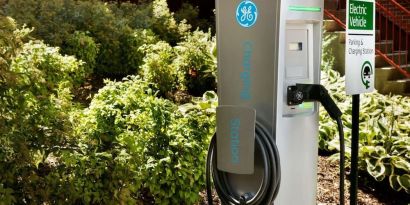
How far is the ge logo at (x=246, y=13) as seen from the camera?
9.68 ft

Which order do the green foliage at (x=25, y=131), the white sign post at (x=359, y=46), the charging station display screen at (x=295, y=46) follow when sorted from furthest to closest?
the green foliage at (x=25, y=131)
the white sign post at (x=359, y=46)
the charging station display screen at (x=295, y=46)

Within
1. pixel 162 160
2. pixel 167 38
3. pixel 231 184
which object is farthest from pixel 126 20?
pixel 231 184

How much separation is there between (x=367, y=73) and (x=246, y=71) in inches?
30.2

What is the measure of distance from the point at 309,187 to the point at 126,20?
6734 millimetres

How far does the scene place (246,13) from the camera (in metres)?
2.98

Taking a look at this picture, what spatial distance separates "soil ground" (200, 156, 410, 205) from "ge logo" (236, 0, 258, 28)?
3039 millimetres

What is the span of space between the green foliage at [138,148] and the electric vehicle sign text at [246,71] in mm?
1260

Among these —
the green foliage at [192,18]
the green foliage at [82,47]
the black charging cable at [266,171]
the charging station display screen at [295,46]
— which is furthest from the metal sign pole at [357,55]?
the green foliage at [192,18]

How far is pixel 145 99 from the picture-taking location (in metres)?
4.88

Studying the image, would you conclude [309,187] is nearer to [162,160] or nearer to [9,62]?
[162,160]

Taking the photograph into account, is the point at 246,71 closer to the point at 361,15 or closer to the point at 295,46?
the point at 295,46

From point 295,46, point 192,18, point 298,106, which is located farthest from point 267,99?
point 192,18

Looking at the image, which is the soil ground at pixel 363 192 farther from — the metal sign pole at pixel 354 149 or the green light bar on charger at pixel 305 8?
the green light bar on charger at pixel 305 8

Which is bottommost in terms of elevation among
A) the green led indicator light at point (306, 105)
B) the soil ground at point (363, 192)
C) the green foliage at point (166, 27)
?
the soil ground at point (363, 192)
